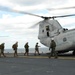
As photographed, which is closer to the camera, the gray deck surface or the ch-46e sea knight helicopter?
the gray deck surface

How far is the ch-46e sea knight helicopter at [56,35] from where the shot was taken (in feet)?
95.4

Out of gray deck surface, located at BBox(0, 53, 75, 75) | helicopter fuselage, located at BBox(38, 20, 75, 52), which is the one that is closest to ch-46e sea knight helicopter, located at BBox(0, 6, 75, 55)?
helicopter fuselage, located at BBox(38, 20, 75, 52)

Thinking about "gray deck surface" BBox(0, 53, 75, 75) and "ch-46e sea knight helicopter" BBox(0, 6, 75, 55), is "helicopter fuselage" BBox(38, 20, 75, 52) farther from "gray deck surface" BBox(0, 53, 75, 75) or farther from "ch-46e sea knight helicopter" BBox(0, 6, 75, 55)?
"gray deck surface" BBox(0, 53, 75, 75)

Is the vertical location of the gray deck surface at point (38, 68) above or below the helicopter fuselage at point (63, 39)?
below

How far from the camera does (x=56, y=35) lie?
31.2 m

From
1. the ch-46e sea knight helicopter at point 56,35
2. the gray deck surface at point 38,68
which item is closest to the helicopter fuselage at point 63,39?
the ch-46e sea knight helicopter at point 56,35

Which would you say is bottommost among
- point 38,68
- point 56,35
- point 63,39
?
point 38,68

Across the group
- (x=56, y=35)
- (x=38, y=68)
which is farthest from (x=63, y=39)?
(x=38, y=68)

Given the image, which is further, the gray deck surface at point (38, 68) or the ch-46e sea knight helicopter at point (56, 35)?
the ch-46e sea knight helicopter at point (56, 35)

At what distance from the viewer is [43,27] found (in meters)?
34.2

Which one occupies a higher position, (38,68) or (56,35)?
(56,35)

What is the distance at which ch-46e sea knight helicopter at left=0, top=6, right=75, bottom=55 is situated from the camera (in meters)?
29.1

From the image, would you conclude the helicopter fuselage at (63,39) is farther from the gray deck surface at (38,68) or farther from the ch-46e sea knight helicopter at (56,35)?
the gray deck surface at (38,68)

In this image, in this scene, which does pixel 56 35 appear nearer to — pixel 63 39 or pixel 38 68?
pixel 63 39
